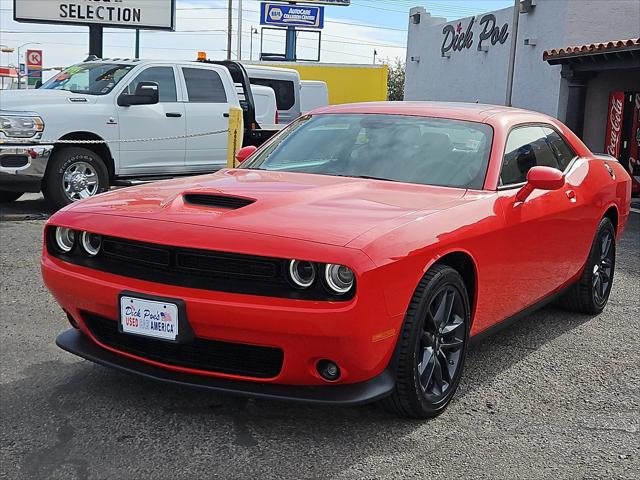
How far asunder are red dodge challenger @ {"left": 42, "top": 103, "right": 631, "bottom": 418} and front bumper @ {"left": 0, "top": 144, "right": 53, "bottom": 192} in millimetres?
5208

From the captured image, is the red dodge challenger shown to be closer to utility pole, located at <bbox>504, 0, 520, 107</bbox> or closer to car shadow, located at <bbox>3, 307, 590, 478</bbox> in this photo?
car shadow, located at <bbox>3, 307, 590, 478</bbox>

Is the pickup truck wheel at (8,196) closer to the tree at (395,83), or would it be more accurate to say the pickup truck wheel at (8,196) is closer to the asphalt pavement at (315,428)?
the asphalt pavement at (315,428)

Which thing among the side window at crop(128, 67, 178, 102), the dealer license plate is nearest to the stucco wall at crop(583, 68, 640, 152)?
the side window at crop(128, 67, 178, 102)

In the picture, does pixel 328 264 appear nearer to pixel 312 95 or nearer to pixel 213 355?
pixel 213 355

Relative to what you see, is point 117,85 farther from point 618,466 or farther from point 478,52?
point 478,52

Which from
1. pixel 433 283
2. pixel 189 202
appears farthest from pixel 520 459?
pixel 189 202

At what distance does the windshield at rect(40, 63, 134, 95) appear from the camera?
10094 millimetres

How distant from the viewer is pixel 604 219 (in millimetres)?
5637

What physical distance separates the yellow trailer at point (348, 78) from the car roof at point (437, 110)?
24.1 meters

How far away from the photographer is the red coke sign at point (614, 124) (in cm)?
1509

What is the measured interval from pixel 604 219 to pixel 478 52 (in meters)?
17.6

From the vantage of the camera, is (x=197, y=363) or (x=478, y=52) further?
(x=478, y=52)

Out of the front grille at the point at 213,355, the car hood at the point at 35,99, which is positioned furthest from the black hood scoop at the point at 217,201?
the car hood at the point at 35,99

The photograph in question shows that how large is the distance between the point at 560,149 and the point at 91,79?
6.73m
